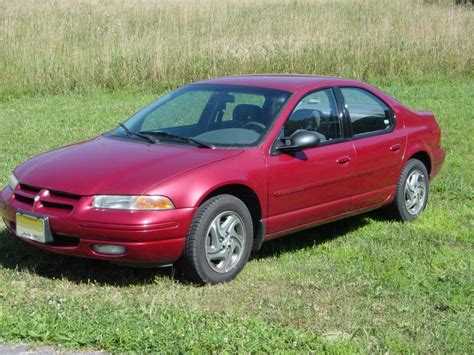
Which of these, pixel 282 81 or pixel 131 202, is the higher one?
pixel 282 81

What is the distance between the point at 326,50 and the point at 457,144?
5.64 meters

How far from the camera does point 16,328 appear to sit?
4.54 m

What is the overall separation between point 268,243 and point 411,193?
1.60m

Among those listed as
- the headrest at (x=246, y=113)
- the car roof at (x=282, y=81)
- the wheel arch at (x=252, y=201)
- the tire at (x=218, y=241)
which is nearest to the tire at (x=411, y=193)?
the car roof at (x=282, y=81)

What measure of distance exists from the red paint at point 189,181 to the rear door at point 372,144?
0.01 meters

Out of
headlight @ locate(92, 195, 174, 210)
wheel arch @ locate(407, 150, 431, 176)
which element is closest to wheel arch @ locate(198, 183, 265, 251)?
headlight @ locate(92, 195, 174, 210)

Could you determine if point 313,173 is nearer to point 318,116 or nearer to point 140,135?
point 318,116

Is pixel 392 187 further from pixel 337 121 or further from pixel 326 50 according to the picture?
pixel 326 50

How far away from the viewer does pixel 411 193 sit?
7.80 m

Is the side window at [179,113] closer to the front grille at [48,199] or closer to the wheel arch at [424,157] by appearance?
the front grille at [48,199]

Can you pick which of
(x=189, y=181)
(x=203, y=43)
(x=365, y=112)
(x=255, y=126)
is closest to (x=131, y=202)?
(x=189, y=181)

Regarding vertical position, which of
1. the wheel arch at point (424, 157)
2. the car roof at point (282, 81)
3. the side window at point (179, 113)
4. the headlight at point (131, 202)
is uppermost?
the car roof at point (282, 81)

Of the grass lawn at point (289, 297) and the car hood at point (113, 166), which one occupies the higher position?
the car hood at point (113, 166)

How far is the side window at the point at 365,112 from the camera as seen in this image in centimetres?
714
